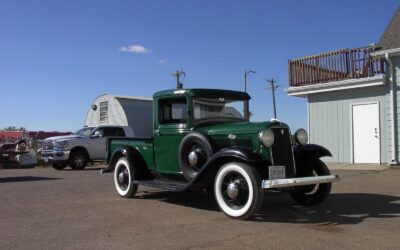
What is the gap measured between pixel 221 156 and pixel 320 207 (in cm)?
221

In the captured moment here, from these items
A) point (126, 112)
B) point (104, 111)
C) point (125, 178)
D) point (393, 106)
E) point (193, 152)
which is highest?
point (104, 111)

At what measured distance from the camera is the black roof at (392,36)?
50.0 ft

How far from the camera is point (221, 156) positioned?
7.04 m

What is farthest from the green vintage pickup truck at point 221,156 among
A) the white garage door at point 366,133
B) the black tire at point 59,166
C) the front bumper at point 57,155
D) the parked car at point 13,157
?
the black tire at point 59,166

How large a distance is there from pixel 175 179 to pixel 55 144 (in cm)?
1212

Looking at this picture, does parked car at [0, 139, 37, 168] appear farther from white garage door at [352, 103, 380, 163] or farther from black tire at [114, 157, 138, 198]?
white garage door at [352, 103, 380, 163]

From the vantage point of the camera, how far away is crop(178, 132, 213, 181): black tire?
768 centimetres

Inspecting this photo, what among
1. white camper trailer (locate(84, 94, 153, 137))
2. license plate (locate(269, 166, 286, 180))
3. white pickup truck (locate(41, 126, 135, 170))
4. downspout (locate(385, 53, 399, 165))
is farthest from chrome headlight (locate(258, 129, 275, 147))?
white camper trailer (locate(84, 94, 153, 137))

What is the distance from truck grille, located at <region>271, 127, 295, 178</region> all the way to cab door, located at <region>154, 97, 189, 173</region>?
5.64 ft

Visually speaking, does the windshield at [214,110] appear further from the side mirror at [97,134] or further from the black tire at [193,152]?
the side mirror at [97,134]

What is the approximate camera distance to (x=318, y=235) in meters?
5.86

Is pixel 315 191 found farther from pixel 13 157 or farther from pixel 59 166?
pixel 59 166

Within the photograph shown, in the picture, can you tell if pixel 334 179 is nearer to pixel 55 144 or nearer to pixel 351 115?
pixel 351 115

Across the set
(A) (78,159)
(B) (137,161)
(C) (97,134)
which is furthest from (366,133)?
(A) (78,159)
